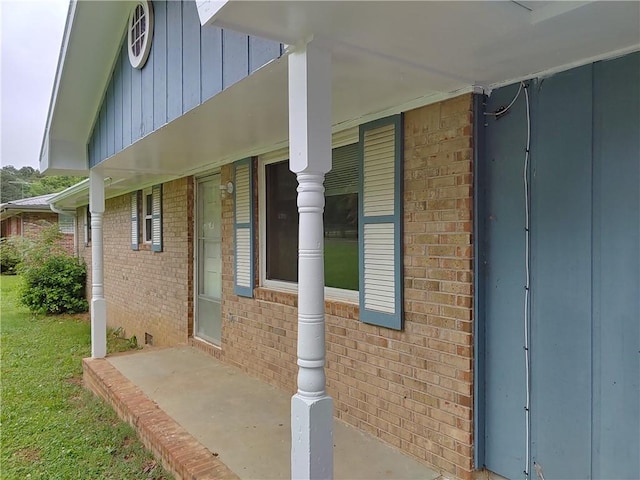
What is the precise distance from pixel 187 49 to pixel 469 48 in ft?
7.28

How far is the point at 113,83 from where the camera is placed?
5363 mm

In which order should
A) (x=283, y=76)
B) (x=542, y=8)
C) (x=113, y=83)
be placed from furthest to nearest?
(x=113, y=83), (x=283, y=76), (x=542, y=8)

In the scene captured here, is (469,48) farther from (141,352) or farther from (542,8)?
(141,352)

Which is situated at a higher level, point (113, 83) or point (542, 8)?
point (113, 83)

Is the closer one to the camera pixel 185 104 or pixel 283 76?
pixel 283 76

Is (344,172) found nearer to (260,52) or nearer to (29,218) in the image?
(260,52)

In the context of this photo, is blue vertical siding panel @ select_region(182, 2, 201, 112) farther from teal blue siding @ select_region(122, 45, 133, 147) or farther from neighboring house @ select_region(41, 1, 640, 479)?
teal blue siding @ select_region(122, 45, 133, 147)

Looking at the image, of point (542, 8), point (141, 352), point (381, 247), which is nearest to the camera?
point (542, 8)

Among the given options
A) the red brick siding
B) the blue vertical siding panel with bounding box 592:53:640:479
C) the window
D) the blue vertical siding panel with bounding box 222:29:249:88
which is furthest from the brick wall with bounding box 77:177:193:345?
the blue vertical siding panel with bounding box 592:53:640:479

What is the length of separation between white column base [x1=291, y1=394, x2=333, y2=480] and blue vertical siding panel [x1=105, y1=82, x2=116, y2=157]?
13.8ft

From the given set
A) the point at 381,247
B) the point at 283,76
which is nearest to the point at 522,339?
the point at 381,247

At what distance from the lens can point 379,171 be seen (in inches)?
128

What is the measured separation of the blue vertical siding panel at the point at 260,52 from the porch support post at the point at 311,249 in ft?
1.02

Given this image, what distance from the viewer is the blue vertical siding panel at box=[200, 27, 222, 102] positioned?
284 centimetres
